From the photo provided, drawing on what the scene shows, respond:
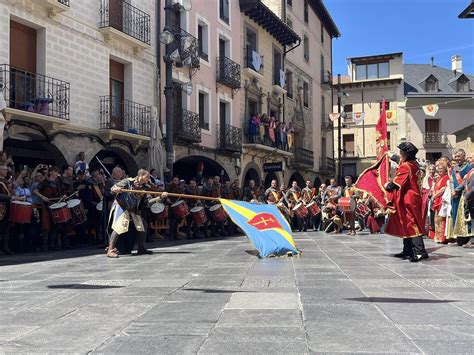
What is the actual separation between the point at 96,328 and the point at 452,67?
56.8 meters

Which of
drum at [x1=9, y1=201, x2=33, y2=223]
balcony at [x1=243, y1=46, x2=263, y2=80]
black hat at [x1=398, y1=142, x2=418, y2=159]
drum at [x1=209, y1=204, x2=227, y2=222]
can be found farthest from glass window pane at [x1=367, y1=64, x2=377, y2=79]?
drum at [x1=9, y1=201, x2=33, y2=223]

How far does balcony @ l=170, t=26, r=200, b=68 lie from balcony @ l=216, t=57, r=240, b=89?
6.07 ft

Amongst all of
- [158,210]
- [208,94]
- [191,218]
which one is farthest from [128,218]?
[208,94]

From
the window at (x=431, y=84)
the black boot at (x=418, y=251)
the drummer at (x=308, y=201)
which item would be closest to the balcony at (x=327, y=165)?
the window at (x=431, y=84)

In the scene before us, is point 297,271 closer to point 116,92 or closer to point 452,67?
point 116,92

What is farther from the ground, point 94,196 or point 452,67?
point 452,67

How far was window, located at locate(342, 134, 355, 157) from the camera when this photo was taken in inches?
2026

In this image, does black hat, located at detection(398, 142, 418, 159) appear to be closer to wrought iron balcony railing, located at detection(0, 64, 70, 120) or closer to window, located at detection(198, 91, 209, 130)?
wrought iron balcony railing, located at detection(0, 64, 70, 120)

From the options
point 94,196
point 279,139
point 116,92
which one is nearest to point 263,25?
point 279,139

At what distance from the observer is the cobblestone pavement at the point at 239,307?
3561mm

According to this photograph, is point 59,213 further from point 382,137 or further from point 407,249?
point 407,249

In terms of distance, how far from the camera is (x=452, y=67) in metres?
54.2

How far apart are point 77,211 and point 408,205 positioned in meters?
6.61

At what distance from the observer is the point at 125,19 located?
660 inches
